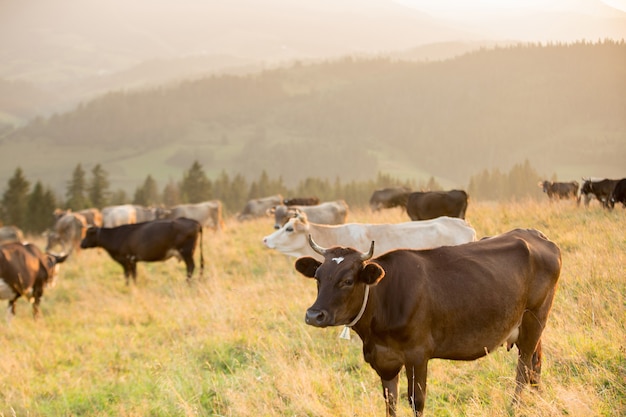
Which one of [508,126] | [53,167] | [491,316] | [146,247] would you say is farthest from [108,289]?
[53,167]

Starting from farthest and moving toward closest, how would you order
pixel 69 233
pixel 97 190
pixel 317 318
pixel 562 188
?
pixel 97 190 < pixel 562 188 < pixel 69 233 < pixel 317 318

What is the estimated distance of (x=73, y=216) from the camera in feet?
79.2

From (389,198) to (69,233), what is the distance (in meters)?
15.8

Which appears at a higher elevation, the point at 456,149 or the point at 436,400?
the point at 436,400

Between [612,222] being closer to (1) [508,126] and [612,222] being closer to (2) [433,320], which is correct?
(2) [433,320]

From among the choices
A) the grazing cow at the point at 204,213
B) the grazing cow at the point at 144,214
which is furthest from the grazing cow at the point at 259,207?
the grazing cow at the point at 204,213

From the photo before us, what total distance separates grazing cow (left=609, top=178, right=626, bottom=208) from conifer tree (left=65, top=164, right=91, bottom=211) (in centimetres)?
4730

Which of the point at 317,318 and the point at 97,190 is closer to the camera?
the point at 317,318

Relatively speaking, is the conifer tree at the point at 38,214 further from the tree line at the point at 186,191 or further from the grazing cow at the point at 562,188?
the grazing cow at the point at 562,188

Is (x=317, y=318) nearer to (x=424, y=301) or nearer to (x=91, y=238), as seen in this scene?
(x=424, y=301)

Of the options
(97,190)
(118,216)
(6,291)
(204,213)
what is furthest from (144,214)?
(97,190)

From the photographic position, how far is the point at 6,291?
501 inches

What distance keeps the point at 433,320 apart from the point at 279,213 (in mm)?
17470

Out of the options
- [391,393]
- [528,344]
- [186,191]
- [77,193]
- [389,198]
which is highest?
[528,344]
